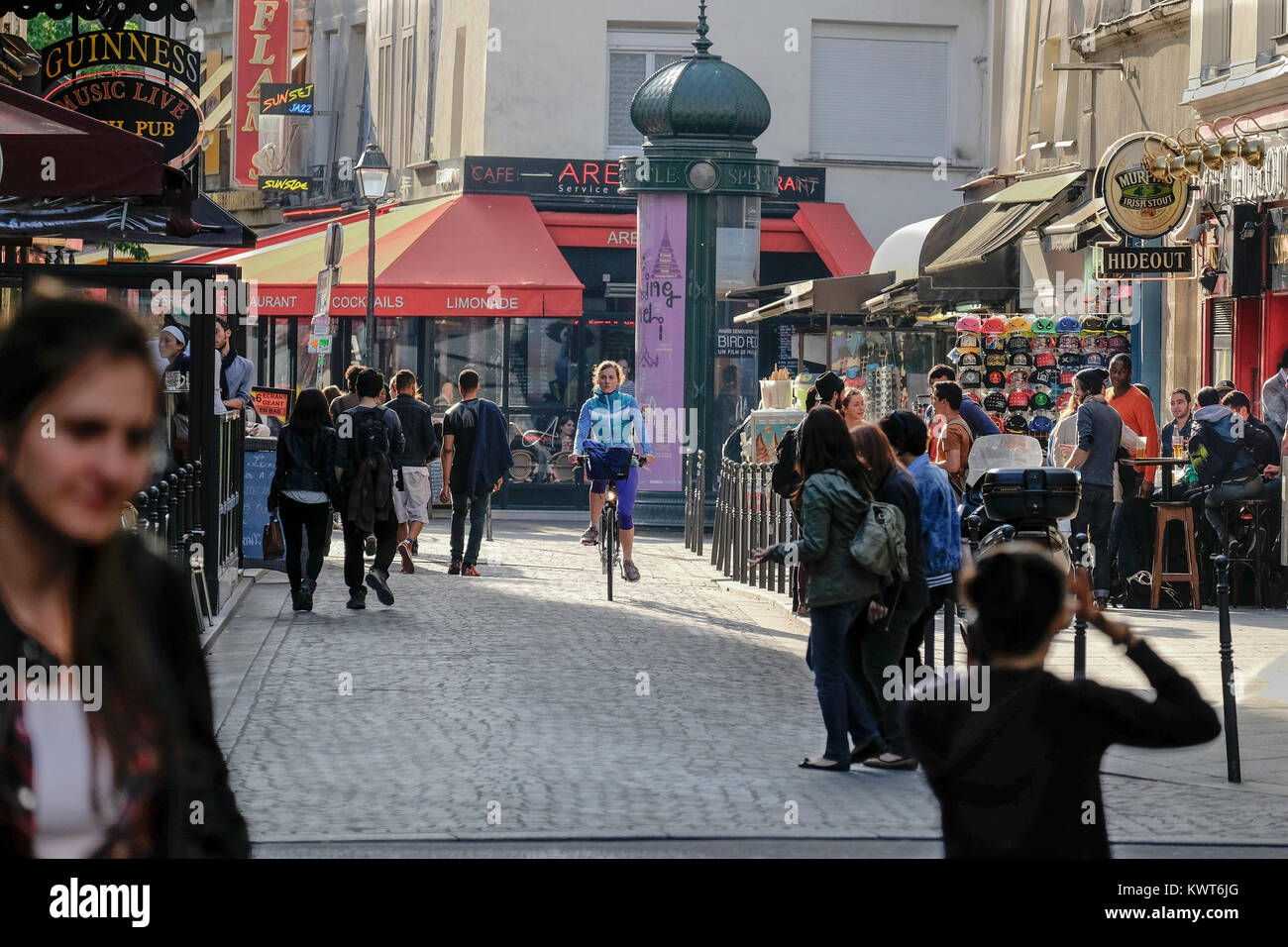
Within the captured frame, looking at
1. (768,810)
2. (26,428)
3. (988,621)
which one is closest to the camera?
(26,428)

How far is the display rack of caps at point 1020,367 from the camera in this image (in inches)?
673

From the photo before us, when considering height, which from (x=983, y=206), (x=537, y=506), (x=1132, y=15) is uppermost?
(x=1132, y=15)

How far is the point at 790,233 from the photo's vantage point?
102ft

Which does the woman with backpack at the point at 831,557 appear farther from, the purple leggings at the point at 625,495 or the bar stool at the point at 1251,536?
the purple leggings at the point at 625,495

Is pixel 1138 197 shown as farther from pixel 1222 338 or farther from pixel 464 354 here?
pixel 464 354

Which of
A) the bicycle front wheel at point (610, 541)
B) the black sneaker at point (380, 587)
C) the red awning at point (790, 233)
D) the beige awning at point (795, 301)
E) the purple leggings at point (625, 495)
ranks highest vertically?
the red awning at point (790, 233)

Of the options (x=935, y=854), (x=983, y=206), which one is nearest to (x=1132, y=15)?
(x=983, y=206)

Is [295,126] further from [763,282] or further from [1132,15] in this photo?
[1132,15]

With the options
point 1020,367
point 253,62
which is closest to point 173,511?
point 1020,367

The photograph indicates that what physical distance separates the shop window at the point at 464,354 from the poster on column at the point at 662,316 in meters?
5.38

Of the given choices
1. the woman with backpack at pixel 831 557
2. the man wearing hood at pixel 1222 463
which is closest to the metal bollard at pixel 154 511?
the woman with backpack at pixel 831 557

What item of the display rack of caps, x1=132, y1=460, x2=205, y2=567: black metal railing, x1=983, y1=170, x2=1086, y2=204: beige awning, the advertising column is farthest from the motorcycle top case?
the advertising column
